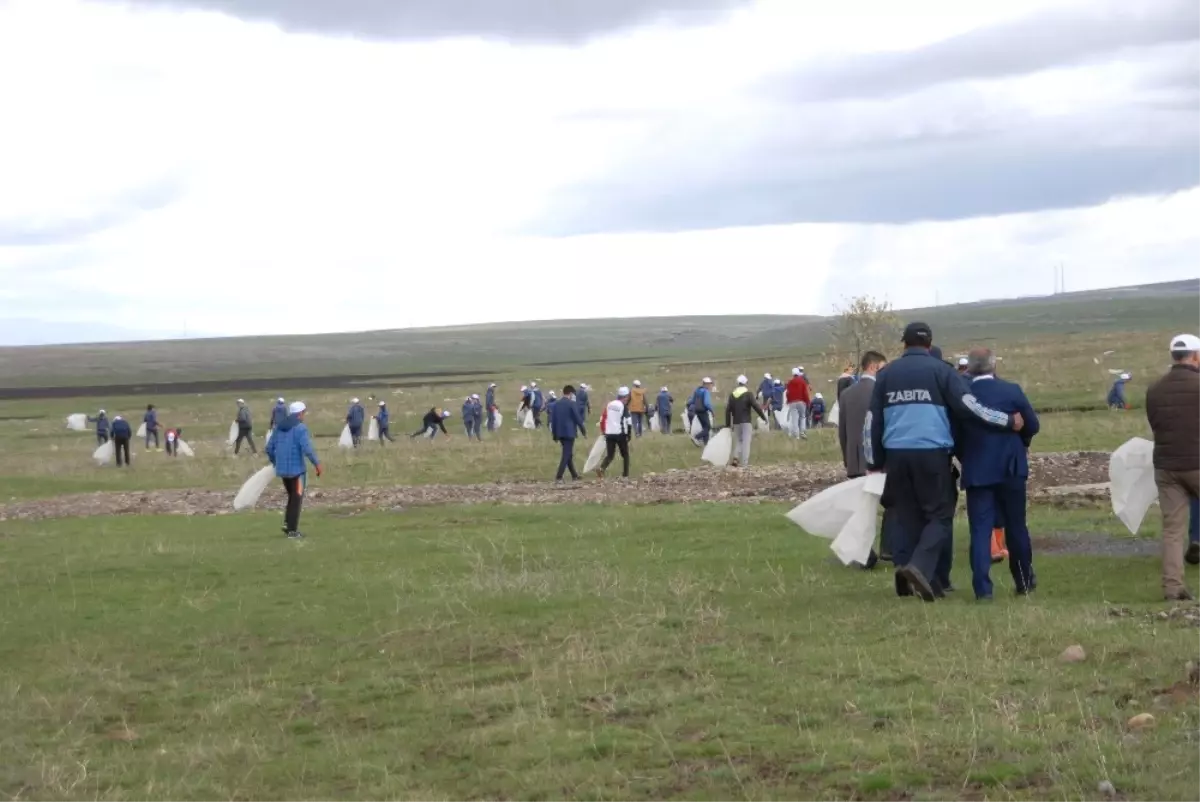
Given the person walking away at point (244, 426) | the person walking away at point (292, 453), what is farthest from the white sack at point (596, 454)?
the person walking away at point (244, 426)

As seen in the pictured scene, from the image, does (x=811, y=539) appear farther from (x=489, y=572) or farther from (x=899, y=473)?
(x=899, y=473)

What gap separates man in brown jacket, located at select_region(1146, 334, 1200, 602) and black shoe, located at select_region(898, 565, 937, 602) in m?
1.83

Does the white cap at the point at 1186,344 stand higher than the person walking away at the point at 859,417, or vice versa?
the white cap at the point at 1186,344

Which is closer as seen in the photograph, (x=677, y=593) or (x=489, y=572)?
(x=677, y=593)

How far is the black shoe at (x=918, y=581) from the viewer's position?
452 inches

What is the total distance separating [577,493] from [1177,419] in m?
14.6

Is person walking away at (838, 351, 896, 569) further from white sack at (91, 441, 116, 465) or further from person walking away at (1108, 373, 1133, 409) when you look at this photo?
white sack at (91, 441, 116, 465)

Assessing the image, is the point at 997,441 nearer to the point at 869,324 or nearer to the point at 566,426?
the point at 566,426

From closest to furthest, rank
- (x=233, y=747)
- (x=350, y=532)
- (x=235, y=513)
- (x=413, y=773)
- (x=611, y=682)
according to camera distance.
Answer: (x=413, y=773), (x=233, y=747), (x=611, y=682), (x=350, y=532), (x=235, y=513)

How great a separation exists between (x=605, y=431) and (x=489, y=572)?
13.7 metres

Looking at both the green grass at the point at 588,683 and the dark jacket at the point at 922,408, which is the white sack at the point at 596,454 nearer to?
the green grass at the point at 588,683

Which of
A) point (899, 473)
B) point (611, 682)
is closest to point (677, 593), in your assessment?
point (899, 473)

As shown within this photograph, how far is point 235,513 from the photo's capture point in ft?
82.6

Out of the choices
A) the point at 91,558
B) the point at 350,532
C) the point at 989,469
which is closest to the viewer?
the point at 989,469
